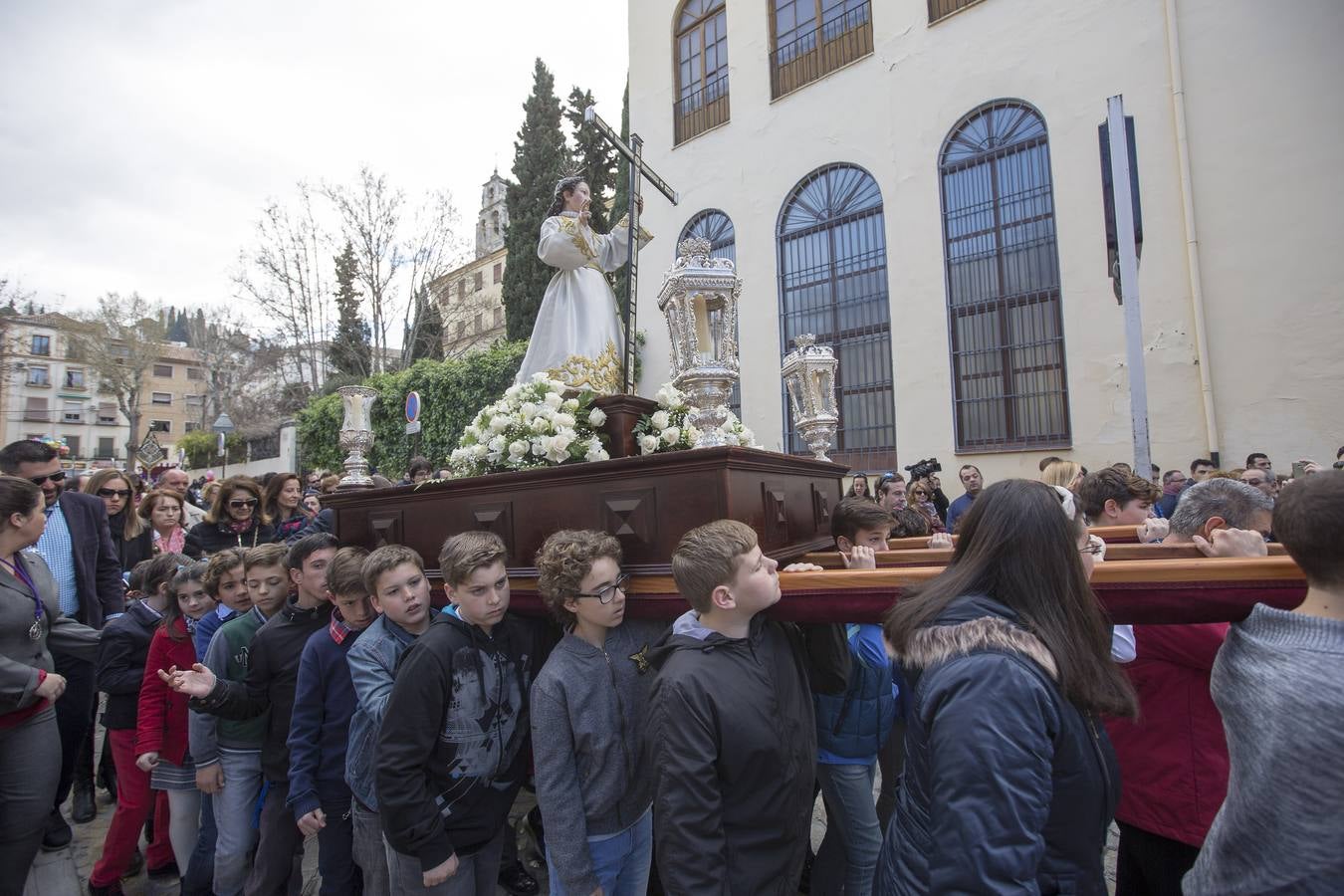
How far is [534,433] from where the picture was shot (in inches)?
122

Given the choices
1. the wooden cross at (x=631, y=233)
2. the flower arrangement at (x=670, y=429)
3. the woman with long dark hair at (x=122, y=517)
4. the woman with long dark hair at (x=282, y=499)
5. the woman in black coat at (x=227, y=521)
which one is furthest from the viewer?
the woman with long dark hair at (x=282, y=499)

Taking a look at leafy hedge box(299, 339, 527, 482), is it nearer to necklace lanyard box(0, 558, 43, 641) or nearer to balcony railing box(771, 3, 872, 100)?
balcony railing box(771, 3, 872, 100)

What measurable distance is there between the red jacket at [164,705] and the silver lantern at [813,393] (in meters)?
3.68

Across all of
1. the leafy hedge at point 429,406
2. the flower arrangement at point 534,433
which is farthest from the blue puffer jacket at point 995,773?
the leafy hedge at point 429,406

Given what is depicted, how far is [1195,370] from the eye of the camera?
852cm

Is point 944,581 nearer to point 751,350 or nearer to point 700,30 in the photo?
point 751,350

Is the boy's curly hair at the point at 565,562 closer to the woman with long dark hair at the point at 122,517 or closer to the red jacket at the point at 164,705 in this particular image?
the red jacket at the point at 164,705

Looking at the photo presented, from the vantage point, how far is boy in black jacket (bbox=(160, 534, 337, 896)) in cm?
289

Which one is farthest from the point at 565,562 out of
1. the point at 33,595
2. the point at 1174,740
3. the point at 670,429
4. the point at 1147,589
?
the point at 33,595

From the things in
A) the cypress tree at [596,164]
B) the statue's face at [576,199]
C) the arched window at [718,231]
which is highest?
the cypress tree at [596,164]

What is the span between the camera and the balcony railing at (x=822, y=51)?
11766 millimetres

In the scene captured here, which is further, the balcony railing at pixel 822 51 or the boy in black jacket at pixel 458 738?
the balcony railing at pixel 822 51

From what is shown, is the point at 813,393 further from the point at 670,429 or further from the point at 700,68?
the point at 700,68

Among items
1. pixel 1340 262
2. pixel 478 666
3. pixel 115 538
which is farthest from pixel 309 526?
pixel 1340 262
